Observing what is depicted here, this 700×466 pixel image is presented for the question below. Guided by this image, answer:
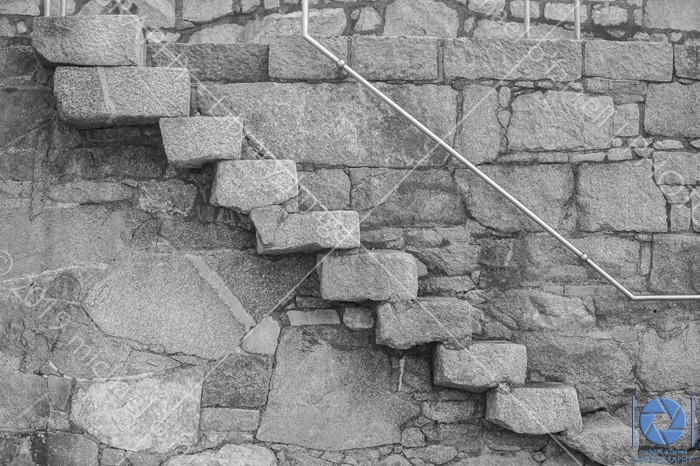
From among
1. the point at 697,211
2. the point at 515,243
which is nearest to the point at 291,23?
the point at 515,243

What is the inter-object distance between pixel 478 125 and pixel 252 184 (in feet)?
3.86

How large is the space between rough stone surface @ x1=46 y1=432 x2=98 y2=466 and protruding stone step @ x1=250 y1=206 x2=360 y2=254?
4.08 ft

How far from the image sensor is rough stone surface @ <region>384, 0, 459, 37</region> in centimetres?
412

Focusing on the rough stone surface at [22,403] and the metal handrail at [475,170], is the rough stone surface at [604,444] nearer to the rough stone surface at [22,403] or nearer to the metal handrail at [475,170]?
the metal handrail at [475,170]

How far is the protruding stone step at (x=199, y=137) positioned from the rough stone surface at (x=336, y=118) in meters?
0.28

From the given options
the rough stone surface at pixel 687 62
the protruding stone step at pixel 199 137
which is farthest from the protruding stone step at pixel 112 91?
the rough stone surface at pixel 687 62

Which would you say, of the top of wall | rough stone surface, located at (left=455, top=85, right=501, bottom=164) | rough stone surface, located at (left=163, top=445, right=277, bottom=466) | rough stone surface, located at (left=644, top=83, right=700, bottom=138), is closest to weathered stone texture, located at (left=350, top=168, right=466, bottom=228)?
rough stone surface, located at (left=455, top=85, right=501, bottom=164)

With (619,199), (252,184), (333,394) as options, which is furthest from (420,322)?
(619,199)

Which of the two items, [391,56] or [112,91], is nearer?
[112,91]

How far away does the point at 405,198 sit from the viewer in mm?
3627

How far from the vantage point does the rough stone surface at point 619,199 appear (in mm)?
3703

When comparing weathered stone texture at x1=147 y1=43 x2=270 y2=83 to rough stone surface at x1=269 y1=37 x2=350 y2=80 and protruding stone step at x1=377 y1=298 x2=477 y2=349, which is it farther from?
protruding stone step at x1=377 y1=298 x2=477 y2=349

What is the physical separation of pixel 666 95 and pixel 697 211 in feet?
1.99

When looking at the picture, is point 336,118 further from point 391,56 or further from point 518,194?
point 518,194
